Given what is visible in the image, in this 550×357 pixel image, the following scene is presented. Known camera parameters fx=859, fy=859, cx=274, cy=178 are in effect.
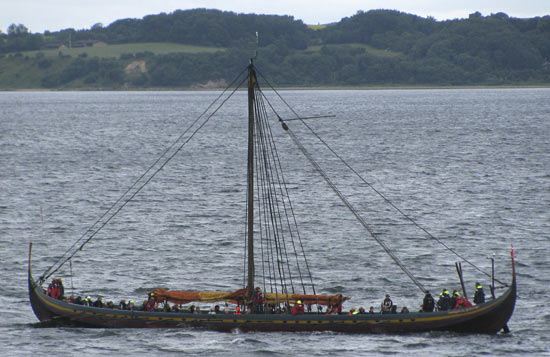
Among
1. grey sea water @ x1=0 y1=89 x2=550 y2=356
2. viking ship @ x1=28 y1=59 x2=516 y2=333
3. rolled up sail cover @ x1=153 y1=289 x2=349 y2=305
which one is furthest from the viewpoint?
rolled up sail cover @ x1=153 y1=289 x2=349 y2=305

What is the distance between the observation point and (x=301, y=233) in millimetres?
71625

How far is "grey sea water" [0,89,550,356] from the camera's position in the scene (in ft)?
143

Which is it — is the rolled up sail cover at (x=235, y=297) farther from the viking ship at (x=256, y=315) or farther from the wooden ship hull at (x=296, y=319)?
the wooden ship hull at (x=296, y=319)

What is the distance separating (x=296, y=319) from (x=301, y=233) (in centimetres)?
2777

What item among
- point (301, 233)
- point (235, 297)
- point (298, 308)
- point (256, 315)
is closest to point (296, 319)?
point (298, 308)

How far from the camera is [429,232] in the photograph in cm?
7056

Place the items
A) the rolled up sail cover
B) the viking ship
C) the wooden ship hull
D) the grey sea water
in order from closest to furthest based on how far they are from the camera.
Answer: the wooden ship hull < the viking ship < the grey sea water < the rolled up sail cover

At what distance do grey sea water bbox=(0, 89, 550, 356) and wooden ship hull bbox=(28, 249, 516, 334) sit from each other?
48 cm

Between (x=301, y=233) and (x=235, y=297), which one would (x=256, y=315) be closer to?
(x=235, y=297)

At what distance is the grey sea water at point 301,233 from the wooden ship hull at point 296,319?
0.48m

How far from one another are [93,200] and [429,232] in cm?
3635

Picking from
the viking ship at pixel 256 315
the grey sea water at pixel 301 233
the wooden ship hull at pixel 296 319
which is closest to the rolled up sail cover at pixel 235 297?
the viking ship at pixel 256 315

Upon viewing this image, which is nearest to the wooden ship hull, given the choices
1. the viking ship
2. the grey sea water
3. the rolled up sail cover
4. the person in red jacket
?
the viking ship

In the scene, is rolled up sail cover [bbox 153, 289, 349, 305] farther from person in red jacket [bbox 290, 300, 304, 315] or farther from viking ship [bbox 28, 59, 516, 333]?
person in red jacket [bbox 290, 300, 304, 315]
